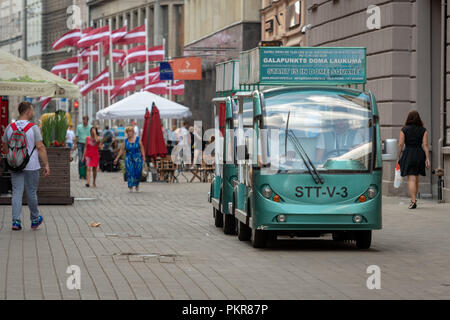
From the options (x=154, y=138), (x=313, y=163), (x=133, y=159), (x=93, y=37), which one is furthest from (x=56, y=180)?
(x=93, y=37)

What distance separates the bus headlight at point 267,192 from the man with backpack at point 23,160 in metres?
3.44

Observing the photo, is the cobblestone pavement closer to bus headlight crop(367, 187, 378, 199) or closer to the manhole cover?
the manhole cover

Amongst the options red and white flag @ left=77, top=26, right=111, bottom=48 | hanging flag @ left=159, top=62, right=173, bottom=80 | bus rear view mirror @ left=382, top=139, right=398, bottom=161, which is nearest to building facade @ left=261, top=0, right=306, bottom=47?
hanging flag @ left=159, top=62, right=173, bottom=80

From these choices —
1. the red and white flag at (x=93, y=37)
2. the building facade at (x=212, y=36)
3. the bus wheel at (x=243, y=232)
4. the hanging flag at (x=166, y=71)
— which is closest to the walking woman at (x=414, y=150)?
the bus wheel at (x=243, y=232)

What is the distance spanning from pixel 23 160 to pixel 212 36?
4067 centimetres

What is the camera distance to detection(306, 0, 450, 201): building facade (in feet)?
81.1

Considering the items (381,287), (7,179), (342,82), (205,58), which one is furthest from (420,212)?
(205,58)

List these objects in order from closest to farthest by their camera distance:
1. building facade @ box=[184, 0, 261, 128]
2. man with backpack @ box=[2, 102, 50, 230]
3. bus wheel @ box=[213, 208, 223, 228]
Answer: man with backpack @ box=[2, 102, 50, 230] → bus wheel @ box=[213, 208, 223, 228] → building facade @ box=[184, 0, 261, 128]

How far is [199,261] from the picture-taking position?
43.4 ft

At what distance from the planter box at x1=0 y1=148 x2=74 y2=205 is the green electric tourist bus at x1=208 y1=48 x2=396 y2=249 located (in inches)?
336

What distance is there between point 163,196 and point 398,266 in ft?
48.9

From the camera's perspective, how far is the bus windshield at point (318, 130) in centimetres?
1487

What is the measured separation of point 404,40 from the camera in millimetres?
26312

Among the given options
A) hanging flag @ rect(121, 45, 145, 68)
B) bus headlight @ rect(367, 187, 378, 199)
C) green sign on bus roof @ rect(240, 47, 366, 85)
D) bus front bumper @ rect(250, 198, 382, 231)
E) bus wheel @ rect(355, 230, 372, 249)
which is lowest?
bus wheel @ rect(355, 230, 372, 249)
